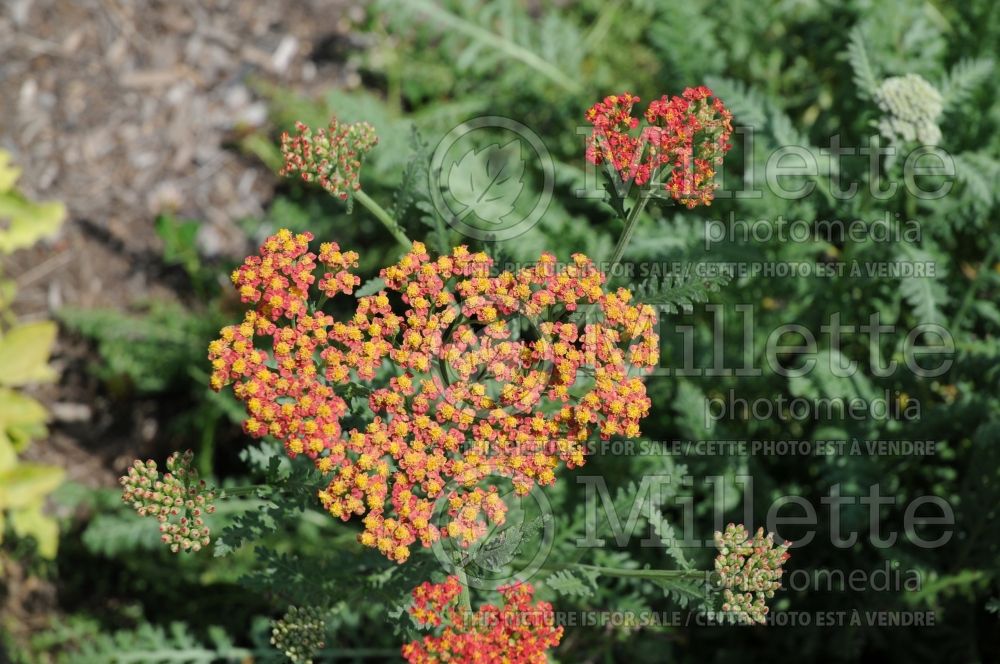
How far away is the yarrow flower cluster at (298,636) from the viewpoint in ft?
9.40

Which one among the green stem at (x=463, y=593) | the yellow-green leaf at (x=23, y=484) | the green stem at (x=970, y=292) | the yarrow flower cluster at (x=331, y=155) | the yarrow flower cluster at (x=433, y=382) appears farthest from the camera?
the green stem at (x=970, y=292)

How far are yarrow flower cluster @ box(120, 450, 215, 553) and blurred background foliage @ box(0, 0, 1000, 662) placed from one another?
0.14 m

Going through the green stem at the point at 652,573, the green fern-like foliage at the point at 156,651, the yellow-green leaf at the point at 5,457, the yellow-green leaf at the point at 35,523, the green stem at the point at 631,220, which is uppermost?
the green stem at the point at 631,220

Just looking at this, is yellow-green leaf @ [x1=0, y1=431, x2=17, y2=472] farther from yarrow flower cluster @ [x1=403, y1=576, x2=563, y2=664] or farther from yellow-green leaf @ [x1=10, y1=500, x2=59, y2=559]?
yarrow flower cluster @ [x1=403, y1=576, x2=563, y2=664]

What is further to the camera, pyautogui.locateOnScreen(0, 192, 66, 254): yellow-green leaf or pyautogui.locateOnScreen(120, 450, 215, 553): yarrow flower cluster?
pyautogui.locateOnScreen(0, 192, 66, 254): yellow-green leaf

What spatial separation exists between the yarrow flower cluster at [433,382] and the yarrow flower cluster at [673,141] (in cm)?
32

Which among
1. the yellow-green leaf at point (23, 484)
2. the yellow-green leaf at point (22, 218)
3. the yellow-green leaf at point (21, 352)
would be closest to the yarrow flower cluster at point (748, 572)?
the yellow-green leaf at point (23, 484)

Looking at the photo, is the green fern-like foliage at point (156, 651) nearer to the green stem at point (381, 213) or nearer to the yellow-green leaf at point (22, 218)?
the yellow-green leaf at point (22, 218)

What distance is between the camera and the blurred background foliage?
148 inches

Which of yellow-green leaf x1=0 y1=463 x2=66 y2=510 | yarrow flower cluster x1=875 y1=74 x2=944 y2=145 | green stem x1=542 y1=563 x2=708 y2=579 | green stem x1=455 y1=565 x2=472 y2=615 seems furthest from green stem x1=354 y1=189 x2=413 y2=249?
yarrow flower cluster x1=875 y1=74 x2=944 y2=145

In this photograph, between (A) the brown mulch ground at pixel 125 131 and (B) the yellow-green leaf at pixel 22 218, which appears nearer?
(B) the yellow-green leaf at pixel 22 218

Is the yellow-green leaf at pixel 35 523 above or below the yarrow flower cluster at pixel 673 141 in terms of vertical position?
below

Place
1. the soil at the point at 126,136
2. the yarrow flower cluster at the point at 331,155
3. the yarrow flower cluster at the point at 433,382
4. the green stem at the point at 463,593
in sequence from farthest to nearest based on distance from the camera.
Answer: the soil at the point at 126,136
the yarrow flower cluster at the point at 331,155
the green stem at the point at 463,593
the yarrow flower cluster at the point at 433,382

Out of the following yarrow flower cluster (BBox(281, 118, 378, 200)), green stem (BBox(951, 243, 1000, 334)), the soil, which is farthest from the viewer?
the soil
